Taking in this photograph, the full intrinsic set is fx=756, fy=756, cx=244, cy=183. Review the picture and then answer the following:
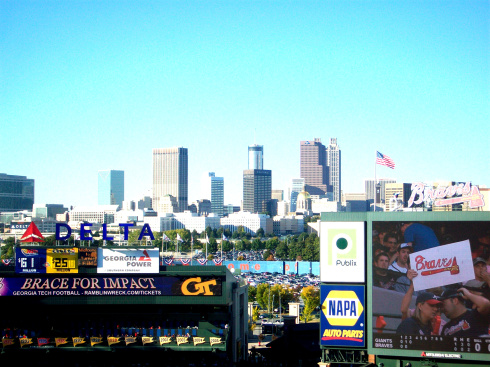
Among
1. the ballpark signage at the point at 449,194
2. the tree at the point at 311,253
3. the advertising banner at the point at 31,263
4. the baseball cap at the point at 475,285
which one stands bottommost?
the tree at the point at 311,253

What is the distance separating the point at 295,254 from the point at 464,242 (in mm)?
135568

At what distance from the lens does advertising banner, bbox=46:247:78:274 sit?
50281 mm

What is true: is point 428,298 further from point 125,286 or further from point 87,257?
point 87,257

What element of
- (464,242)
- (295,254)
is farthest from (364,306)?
(295,254)

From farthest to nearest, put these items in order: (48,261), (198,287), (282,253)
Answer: (282,253) → (48,261) → (198,287)

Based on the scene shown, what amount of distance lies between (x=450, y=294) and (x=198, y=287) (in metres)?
16.4

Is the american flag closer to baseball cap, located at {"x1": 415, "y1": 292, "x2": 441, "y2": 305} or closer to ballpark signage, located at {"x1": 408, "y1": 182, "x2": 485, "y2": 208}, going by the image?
ballpark signage, located at {"x1": 408, "y1": 182, "x2": 485, "y2": 208}

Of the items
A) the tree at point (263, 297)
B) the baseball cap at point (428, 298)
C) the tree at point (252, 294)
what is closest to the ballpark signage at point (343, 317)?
the baseball cap at point (428, 298)

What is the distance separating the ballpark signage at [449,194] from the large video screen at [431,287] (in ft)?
12.8

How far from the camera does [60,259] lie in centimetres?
5038

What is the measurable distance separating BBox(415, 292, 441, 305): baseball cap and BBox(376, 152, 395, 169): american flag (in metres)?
12.5

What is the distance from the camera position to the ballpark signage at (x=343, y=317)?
44406 millimetres

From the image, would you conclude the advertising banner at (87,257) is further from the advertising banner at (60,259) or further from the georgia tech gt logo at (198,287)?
the georgia tech gt logo at (198,287)

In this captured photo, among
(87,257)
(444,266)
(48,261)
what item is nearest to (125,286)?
(87,257)
